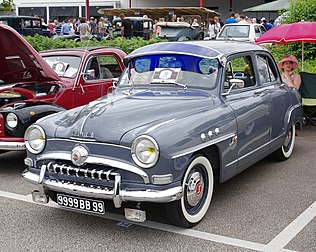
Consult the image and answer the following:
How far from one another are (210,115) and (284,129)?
6.62 feet

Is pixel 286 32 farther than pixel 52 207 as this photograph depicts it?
Yes

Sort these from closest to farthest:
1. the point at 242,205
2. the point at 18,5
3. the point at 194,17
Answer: the point at 242,205
the point at 194,17
the point at 18,5

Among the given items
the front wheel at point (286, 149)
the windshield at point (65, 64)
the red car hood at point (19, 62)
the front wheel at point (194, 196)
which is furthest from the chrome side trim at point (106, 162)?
the windshield at point (65, 64)

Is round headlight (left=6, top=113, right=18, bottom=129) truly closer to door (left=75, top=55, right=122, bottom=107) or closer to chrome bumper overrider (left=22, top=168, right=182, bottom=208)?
door (left=75, top=55, right=122, bottom=107)

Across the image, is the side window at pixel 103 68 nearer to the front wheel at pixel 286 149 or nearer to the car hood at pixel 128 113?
the car hood at pixel 128 113

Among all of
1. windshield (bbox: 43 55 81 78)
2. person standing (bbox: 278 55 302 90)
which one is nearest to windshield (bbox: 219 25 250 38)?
person standing (bbox: 278 55 302 90)

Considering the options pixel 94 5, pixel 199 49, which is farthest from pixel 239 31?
pixel 94 5

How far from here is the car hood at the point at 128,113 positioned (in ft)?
14.3

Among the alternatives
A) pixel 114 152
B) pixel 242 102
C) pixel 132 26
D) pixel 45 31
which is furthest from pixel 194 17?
pixel 114 152

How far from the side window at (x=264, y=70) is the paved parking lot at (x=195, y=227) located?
1.32 meters

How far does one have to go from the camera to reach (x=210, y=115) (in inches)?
188

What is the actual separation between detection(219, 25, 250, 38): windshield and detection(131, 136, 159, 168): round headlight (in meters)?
14.9

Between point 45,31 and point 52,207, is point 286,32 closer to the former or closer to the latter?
point 52,207

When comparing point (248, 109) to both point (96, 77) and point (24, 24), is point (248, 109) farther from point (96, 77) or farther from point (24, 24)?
point (24, 24)
